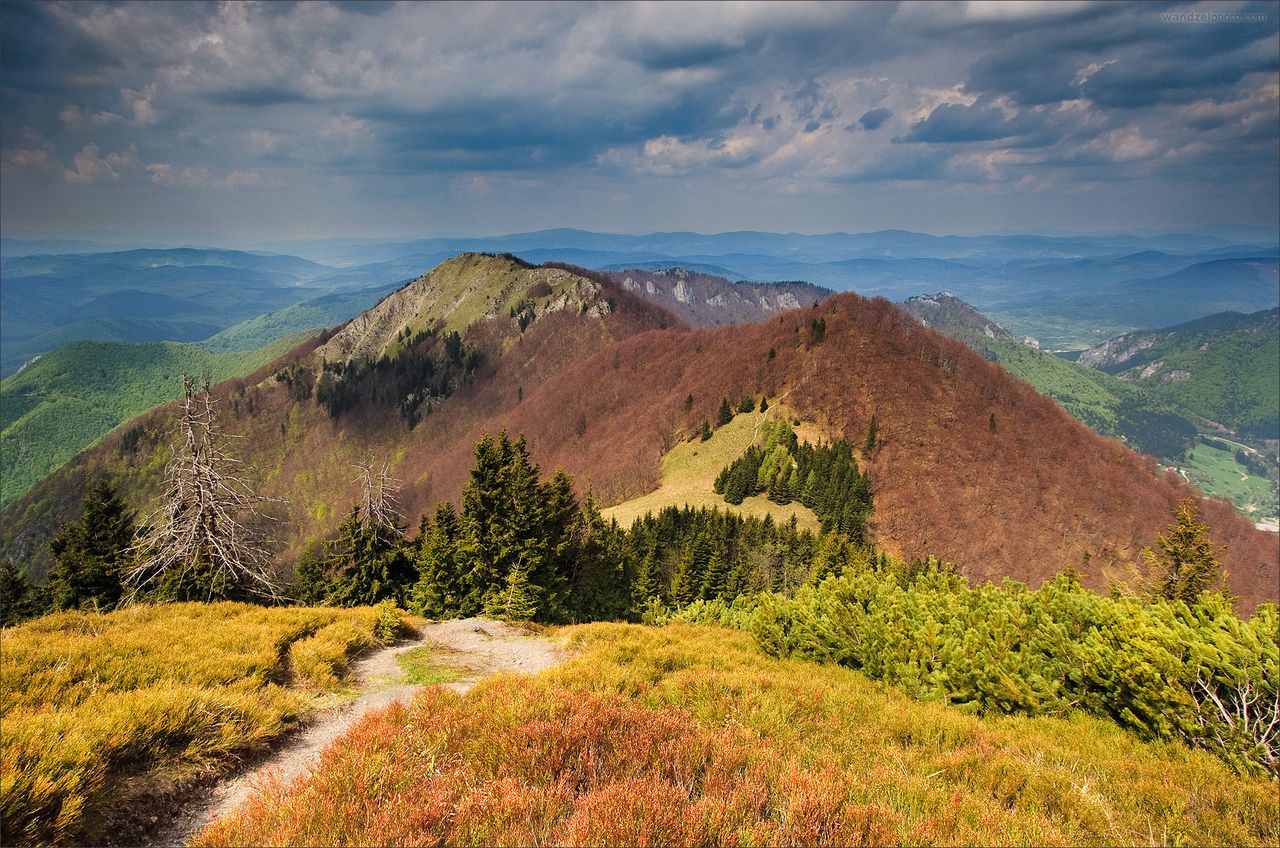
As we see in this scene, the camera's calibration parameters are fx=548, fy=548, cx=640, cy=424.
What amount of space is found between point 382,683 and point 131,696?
518cm

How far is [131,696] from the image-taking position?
24.4 ft

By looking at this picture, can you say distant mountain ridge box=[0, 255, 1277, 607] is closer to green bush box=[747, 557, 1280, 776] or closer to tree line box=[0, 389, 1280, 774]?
tree line box=[0, 389, 1280, 774]

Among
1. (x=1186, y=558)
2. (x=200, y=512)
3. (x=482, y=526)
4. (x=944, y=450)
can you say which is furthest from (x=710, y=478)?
(x=200, y=512)

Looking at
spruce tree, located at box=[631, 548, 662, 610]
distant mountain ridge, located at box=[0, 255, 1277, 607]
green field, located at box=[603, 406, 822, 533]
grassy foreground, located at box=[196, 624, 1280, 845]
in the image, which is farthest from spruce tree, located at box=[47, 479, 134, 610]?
green field, located at box=[603, 406, 822, 533]

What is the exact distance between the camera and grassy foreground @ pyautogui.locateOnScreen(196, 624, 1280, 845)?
15.9 feet

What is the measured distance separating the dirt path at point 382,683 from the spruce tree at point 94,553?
16.9 m

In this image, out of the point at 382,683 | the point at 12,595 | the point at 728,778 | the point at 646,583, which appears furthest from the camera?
the point at 646,583

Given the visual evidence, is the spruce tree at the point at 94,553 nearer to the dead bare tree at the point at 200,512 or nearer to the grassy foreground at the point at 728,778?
the dead bare tree at the point at 200,512

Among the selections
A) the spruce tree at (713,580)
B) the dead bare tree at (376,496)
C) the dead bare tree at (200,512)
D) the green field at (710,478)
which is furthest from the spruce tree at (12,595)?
the green field at (710,478)

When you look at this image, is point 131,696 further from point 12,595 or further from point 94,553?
point 12,595

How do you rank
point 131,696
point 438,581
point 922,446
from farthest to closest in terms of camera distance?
1. point 922,446
2. point 438,581
3. point 131,696

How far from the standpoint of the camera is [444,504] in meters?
31.3

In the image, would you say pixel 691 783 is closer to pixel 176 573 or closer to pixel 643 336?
pixel 176 573

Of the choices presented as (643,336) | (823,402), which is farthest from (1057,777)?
(643,336)
